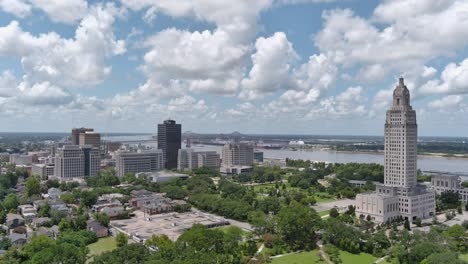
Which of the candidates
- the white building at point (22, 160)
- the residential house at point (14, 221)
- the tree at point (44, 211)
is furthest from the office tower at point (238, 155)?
the residential house at point (14, 221)

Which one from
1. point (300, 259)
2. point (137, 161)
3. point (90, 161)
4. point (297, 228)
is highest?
point (90, 161)

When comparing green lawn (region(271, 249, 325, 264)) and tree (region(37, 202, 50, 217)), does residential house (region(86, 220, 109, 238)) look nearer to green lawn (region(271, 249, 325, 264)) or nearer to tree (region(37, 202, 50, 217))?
tree (region(37, 202, 50, 217))

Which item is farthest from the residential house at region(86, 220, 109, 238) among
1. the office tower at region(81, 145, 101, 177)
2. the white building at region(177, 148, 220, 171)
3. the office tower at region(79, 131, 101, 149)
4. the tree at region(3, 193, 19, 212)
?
the office tower at region(79, 131, 101, 149)

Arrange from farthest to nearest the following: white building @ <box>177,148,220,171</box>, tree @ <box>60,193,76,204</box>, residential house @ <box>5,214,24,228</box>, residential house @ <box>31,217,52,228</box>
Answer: white building @ <box>177,148,220,171</box>
tree @ <box>60,193,76,204</box>
residential house @ <box>31,217,52,228</box>
residential house @ <box>5,214,24,228</box>

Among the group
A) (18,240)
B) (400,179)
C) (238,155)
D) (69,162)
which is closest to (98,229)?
(18,240)

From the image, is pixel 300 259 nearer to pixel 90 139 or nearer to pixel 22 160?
pixel 90 139

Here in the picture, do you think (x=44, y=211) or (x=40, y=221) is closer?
(x=40, y=221)
